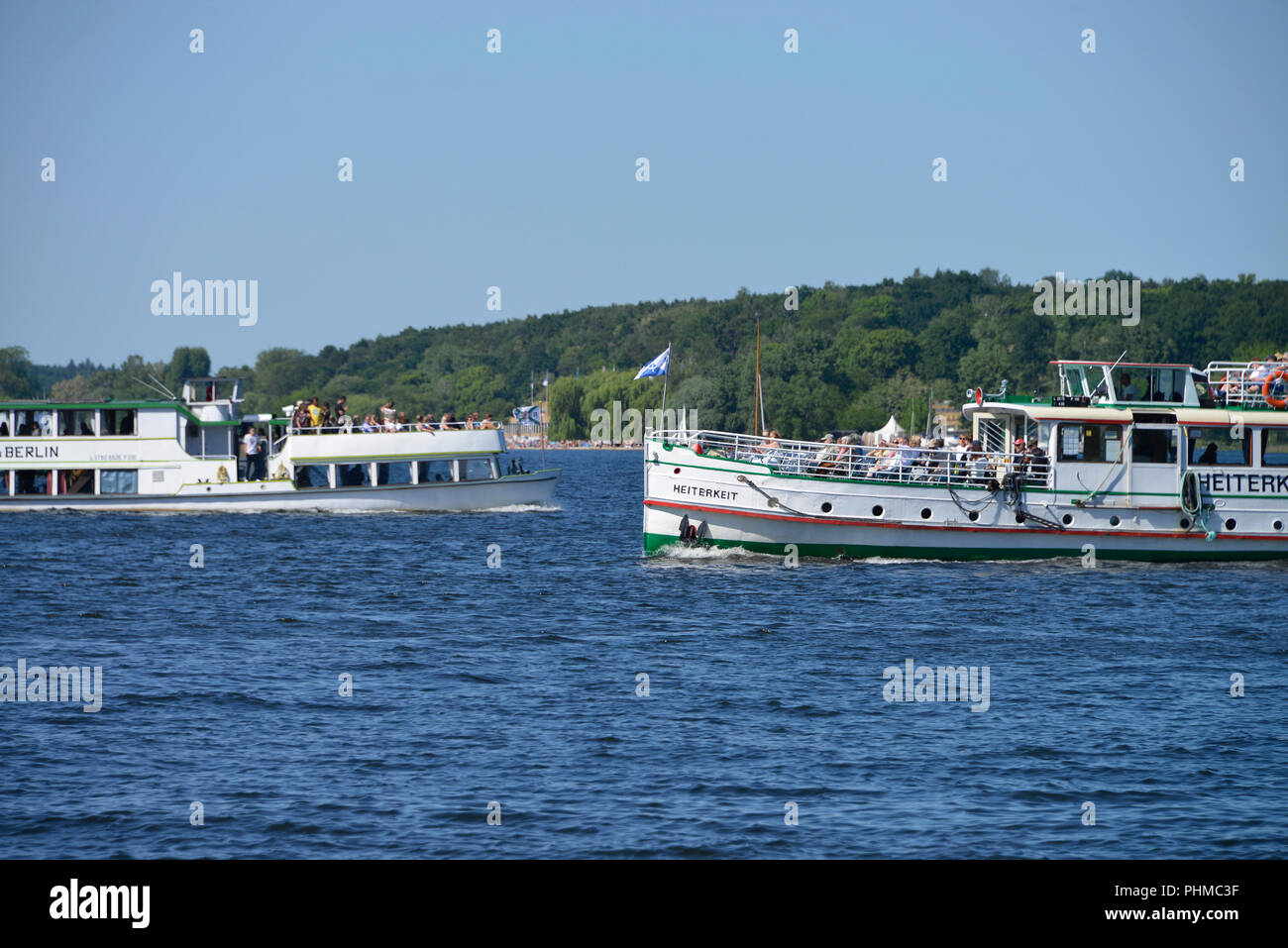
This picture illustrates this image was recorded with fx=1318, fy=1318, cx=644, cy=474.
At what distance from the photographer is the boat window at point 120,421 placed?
Result: 56.2 metres

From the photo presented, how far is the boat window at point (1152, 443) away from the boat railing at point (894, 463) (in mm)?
2534

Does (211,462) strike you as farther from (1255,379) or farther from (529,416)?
(1255,379)

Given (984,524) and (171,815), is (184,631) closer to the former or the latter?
(171,815)

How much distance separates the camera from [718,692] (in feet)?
72.6

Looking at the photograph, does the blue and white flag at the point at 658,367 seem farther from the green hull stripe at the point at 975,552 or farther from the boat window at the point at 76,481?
the boat window at the point at 76,481

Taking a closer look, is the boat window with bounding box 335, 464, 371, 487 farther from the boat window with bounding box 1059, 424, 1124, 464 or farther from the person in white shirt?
the boat window with bounding box 1059, 424, 1124, 464

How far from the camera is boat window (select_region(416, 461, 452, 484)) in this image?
57000mm

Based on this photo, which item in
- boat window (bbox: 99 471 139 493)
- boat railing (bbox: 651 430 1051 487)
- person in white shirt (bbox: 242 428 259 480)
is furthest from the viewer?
person in white shirt (bbox: 242 428 259 480)

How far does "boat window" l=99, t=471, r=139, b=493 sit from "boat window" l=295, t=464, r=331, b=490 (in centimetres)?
693

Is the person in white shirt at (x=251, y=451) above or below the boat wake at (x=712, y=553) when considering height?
above

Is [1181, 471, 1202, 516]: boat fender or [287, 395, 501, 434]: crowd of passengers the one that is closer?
[1181, 471, 1202, 516]: boat fender

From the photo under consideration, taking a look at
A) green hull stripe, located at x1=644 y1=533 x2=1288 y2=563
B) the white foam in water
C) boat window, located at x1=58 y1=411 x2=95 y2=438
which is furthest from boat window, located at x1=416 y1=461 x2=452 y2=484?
green hull stripe, located at x1=644 y1=533 x2=1288 y2=563

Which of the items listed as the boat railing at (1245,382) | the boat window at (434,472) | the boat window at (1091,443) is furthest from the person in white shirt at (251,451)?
the boat railing at (1245,382)
